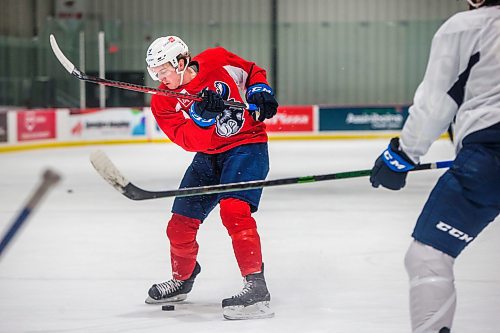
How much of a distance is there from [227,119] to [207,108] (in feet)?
0.53

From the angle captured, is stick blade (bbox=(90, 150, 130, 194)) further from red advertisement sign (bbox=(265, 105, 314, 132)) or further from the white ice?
red advertisement sign (bbox=(265, 105, 314, 132))

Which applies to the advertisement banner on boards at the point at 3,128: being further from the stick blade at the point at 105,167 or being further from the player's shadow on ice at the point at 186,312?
the stick blade at the point at 105,167

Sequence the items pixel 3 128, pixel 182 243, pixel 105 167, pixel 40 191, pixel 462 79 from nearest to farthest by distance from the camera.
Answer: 1. pixel 40 191
2. pixel 462 79
3. pixel 105 167
4. pixel 182 243
5. pixel 3 128

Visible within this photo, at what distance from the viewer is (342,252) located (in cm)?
502

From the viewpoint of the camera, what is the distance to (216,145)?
12.3ft

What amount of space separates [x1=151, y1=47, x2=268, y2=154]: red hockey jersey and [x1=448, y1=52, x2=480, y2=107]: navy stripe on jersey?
1.46 metres

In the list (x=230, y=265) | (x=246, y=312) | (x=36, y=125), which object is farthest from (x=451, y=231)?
(x=36, y=125)

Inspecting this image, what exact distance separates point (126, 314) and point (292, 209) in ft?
11.0

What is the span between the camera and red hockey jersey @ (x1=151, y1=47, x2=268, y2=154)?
370cm

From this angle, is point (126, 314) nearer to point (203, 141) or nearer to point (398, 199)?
point (203, 141)

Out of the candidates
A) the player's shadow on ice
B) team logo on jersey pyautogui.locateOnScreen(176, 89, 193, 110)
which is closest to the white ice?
the player's shadow on ice

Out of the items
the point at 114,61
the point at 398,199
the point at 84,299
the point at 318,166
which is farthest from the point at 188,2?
the point at 84,299

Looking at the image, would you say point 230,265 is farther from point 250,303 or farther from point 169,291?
point 250,303

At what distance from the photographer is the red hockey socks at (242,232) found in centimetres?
359
